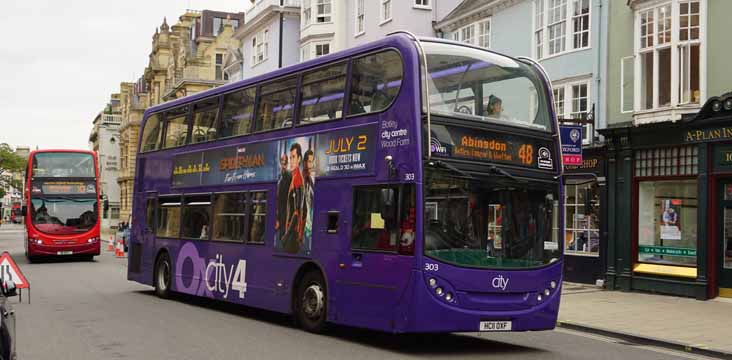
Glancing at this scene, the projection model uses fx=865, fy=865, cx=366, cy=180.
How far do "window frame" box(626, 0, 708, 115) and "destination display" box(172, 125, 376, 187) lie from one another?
32.6 ft

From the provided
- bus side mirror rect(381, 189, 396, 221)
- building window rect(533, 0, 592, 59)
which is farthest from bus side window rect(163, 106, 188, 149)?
building window rect(533, 0, 592, 59)

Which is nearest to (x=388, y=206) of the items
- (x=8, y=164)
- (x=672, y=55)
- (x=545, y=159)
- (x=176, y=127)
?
(x=545, y=159)

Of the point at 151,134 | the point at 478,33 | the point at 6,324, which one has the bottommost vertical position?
the point at 6,324

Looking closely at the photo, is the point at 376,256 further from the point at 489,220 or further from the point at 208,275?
the point at 208,275

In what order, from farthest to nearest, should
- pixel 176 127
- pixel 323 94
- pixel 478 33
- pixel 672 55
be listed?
pixel 478 33 < pixel 672 55 < pixel 176 127 < pixel 323 94

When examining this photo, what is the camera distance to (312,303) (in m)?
12.6

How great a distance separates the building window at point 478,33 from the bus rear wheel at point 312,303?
15.6 m

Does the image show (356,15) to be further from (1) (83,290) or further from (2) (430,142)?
(2) (430,142)

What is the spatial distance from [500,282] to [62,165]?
24.1 m

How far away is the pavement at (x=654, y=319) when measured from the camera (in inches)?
505

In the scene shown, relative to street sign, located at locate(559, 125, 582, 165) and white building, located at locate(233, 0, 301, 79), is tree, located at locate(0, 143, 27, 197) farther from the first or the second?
street sign, located at locate(559, 125, 582, 165)

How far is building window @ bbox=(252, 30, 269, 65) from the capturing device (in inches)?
1703

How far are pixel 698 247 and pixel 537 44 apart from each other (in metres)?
8.09

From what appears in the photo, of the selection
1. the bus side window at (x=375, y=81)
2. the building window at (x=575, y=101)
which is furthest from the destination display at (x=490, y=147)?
the building window at (x=575, y=101)
